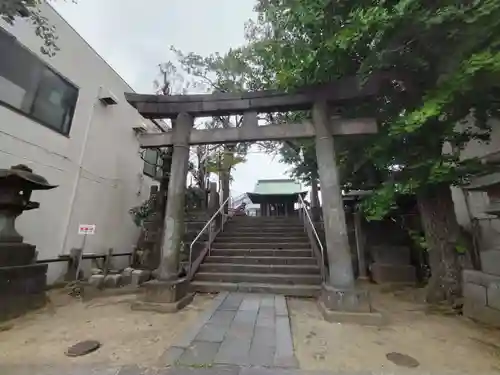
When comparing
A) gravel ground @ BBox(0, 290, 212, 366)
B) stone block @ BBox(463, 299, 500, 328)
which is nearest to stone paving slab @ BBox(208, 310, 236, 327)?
gravel ground @ BBox(0, 290, 212, 366)

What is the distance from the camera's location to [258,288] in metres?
6.44

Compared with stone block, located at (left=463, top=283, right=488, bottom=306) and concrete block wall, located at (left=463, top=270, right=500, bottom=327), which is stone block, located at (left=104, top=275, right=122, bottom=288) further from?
stone block, located at (left=463, top=283, right=488, bottom=306)

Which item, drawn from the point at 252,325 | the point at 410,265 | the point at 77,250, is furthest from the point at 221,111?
the point at 410,265

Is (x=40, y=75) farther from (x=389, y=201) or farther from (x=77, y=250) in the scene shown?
(x=389, y=201)

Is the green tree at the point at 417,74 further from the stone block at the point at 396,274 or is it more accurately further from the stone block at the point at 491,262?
the stone block at the point at 396,274

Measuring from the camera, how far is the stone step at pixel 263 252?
8.04 metres

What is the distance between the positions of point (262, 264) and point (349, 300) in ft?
10.8

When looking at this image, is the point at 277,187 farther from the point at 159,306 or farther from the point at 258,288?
the point at 159,306

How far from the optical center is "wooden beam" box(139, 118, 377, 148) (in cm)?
546

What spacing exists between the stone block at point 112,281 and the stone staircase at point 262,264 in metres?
2.09

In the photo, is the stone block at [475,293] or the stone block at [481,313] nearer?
the stone block at [481,313]

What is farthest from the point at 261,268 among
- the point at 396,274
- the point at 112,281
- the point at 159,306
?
the point at 396,274

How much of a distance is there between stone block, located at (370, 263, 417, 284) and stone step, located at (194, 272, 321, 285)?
2.48 m

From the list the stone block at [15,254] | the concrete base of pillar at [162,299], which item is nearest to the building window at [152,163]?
the stone block at [15,254]
